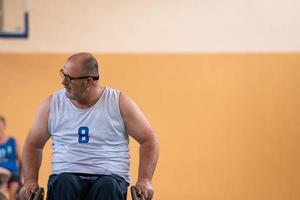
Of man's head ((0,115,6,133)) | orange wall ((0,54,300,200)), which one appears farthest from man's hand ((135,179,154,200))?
man's head ((0,115,6,133))

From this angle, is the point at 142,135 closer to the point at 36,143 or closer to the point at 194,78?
the point at 36,143

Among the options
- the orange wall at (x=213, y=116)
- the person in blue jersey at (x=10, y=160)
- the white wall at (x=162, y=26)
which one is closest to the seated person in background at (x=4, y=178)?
the person in blue jersey at (x=10, y=160)

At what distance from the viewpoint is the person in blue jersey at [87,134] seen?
9.59 feet

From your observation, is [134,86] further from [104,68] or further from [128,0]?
[128,0]

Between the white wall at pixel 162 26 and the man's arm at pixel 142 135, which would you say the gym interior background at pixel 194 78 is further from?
the man's arm at pixel 142 135

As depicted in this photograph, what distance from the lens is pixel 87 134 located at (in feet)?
9.81

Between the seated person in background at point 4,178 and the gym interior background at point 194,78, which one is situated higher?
the gym interior background at point 194,78

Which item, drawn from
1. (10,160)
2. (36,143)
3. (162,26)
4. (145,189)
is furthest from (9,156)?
(145,189)

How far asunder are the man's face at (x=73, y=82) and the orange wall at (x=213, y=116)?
251 cm

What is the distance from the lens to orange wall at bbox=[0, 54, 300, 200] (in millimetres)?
5465

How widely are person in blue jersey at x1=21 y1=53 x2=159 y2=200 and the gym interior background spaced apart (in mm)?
2402

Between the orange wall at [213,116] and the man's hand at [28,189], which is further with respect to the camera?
the orange wall at [213,116]

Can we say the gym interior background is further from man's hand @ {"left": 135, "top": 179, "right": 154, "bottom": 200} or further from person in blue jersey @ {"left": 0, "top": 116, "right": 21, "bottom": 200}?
man's hand @ {"left": 135, "top": 179, "right": 154, "bottom": 200}

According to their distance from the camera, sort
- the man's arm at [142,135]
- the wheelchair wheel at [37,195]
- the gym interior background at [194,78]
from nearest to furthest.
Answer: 1. the wheelchair wheel at [37,195]
2. the man's arm at [142,135]
3. the gym interior background at [194,78]
